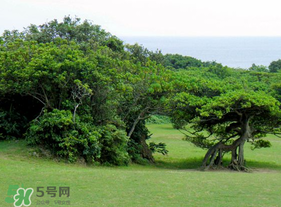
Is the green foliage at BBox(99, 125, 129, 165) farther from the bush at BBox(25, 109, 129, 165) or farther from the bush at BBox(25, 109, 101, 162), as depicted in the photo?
the bush at BBox(25, 109, 101, 162)

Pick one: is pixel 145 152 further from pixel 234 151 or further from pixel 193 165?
pixel 234 151

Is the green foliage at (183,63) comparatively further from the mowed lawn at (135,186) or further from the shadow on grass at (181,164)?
the mowed lawn at (135,186)

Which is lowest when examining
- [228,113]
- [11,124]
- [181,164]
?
[181,164]

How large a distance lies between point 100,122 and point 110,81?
2.31 meters

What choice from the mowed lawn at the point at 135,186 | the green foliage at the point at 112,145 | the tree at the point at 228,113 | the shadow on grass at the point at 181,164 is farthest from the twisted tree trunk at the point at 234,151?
the mowed lawn at the point at 135,186

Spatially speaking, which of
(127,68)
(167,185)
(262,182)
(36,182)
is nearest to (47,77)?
(127,68)

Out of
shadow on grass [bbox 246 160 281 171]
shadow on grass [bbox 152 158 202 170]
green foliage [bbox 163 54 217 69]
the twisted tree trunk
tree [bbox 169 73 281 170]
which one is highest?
green foliage [bbox 163 54 217 69]

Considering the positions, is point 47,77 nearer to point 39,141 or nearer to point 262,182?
point 39,141

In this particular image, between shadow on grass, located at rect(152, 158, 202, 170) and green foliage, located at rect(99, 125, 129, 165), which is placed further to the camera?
shadow on grass, located at rect(152, 158, 202, 170)

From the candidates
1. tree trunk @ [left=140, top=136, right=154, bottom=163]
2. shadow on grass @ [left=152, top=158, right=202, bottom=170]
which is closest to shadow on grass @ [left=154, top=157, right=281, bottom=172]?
shadow on grass @ [left=152, top=158, right=202, bottom=170]

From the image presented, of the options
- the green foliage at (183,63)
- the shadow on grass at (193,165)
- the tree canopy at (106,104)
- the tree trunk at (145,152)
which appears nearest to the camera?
the tree canopy at (106,104)

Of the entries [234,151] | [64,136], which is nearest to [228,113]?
[234,151]

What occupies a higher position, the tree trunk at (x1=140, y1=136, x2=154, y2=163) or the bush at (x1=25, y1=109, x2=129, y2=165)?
the bush at (x1=25, y1=109, x2=129, y2=165)

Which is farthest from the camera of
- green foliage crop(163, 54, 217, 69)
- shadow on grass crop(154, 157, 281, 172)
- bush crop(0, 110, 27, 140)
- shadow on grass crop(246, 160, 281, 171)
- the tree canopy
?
green foliage crop(163, 54, 217, 69)
